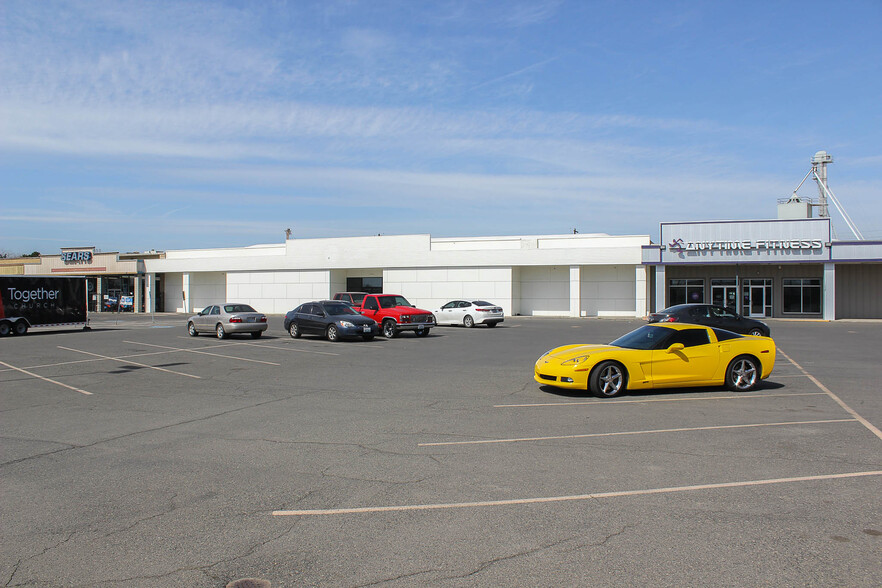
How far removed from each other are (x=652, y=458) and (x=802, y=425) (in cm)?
316

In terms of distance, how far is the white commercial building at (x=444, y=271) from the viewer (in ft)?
150

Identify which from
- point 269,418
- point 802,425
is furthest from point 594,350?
point 269,418

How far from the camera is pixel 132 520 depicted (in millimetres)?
5375

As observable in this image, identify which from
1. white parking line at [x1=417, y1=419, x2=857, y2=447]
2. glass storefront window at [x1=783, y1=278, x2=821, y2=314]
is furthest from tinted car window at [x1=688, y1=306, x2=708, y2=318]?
glass storefront window at [x1=783, y1=278, x2=821, y2=314]

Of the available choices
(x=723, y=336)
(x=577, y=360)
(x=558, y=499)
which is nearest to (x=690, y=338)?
(x=723, y=336)

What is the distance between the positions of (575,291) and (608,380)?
3505cm

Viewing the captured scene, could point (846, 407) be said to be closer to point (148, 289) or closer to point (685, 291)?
point (685, 291)

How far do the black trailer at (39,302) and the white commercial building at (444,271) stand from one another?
21.2 meters

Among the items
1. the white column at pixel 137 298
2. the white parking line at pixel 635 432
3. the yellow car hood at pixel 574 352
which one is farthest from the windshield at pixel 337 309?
the white column at pixel 137 298

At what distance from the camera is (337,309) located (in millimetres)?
25703

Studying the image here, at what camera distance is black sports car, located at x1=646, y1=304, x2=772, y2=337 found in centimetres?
2278

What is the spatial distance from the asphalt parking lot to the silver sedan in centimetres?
1312

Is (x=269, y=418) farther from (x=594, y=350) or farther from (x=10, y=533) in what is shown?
(x=594, y=350)

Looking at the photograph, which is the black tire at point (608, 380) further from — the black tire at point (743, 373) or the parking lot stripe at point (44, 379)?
the parking lot stripe at point (44, 379)
